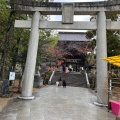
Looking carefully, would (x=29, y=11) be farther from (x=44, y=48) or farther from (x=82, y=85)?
(x=82, y=85)

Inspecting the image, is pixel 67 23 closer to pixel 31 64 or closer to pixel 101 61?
pixel 101 61

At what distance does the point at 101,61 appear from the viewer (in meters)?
11.0

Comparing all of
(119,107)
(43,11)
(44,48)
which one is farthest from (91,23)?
(44,48)

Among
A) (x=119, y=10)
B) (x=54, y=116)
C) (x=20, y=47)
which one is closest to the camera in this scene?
(x=54, y=116)

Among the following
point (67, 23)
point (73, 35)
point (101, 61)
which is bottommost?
point (101, 61)

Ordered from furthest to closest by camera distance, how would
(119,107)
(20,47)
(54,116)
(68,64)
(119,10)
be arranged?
(68,64) < (20,47) < (119,10) < (119,107) < (54,116)

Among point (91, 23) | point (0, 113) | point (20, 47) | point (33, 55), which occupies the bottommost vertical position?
point (0, 113)

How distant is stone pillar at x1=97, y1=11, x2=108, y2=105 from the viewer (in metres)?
10.6

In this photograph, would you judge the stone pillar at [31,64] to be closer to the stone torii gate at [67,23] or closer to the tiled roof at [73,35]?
the stone torii gate at [67,23]

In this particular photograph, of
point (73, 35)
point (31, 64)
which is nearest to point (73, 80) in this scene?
point (31, 64)

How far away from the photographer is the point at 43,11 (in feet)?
40.1

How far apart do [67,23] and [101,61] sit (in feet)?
11.5

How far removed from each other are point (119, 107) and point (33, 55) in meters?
6.34

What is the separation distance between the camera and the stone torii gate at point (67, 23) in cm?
1114
